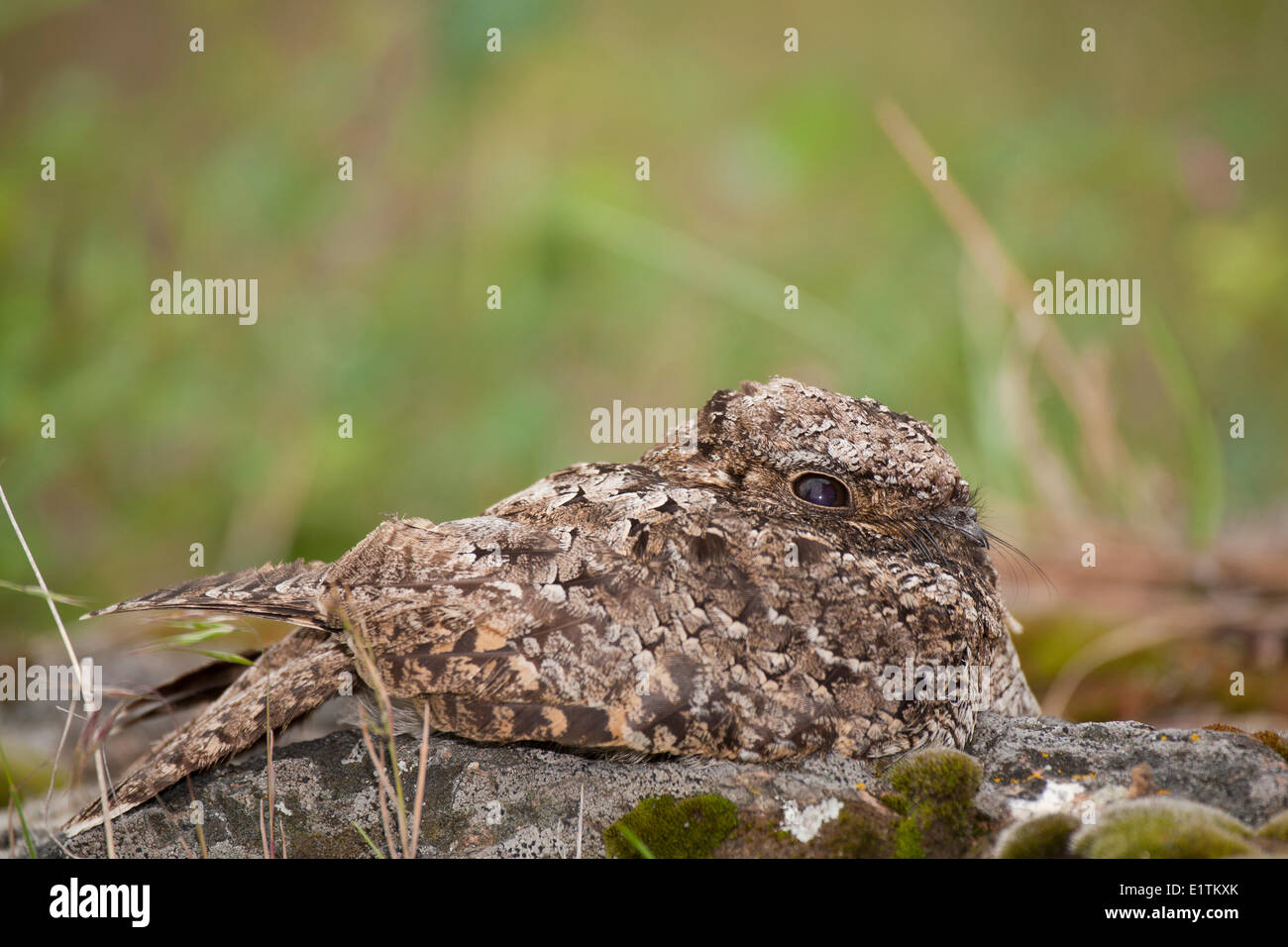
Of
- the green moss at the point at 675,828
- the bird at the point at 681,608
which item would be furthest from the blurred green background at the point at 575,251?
the green moss at the point at 675,828

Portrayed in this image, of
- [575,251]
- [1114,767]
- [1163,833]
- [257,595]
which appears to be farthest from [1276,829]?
[575,251]

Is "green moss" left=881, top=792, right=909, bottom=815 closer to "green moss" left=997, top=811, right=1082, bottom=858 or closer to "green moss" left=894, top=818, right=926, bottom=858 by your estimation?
"green moss" left=894, top=818, right=926, bottom=858

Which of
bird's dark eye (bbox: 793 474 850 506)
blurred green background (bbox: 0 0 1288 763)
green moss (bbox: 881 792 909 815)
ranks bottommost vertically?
green moss (bbox: 881 792 909 815)

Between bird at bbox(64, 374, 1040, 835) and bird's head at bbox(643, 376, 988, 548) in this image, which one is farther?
bird's head at bbox(643, 376, 988, 548)

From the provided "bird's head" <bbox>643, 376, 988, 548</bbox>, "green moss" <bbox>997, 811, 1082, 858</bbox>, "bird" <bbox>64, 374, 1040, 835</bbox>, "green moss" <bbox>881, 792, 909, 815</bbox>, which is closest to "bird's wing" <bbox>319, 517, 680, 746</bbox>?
"bird" <bbox>64, 374, 1040, 835</bbox>

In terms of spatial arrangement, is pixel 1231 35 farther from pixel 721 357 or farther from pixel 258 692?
pixel 258 692
